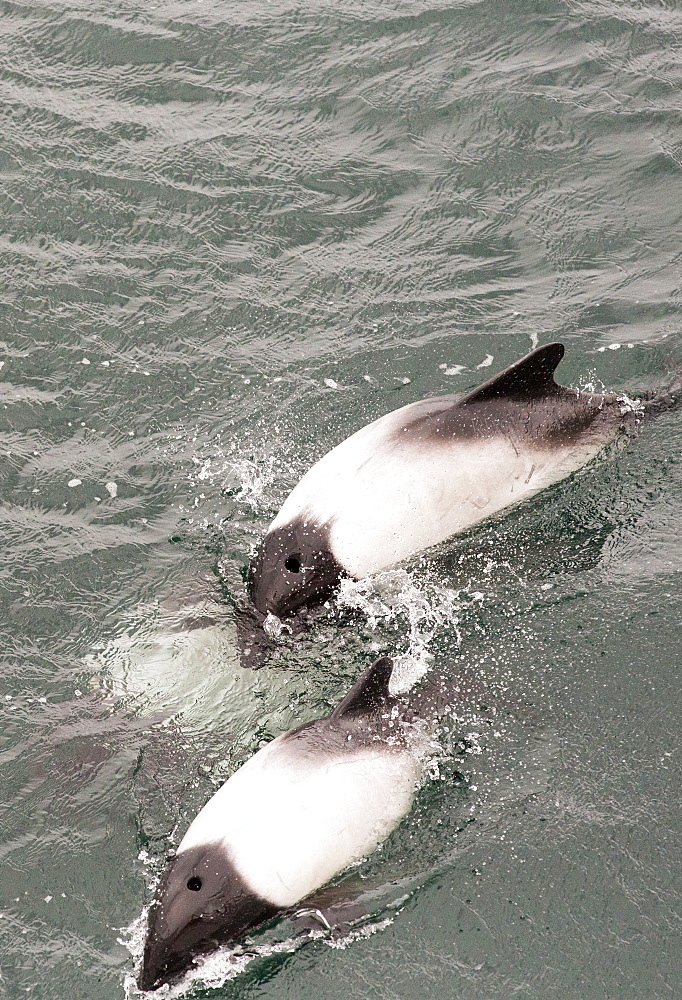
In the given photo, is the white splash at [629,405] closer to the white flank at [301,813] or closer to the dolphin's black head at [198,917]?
the white flank at [301,813]

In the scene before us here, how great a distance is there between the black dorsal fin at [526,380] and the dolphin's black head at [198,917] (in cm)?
359

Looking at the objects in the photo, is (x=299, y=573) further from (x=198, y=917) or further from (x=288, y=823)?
(x=198, y=917)

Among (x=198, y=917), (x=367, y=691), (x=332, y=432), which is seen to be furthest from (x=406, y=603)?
(x=198, y=917)

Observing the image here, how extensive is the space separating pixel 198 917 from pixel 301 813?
80 cm

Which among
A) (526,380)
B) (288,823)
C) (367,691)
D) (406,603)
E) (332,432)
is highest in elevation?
(526,380)

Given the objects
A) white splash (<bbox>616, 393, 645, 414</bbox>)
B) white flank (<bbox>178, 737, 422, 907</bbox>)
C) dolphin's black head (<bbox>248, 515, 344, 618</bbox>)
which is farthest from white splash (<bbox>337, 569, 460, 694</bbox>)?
white splash (<bbox>616, 393, 645, 414</bbox>)

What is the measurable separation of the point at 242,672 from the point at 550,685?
2069 mm

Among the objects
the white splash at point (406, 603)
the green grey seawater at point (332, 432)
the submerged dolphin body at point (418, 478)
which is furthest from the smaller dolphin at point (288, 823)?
the submerged dolphin body at point (418, 478)

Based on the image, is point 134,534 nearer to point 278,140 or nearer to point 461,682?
point 461,682

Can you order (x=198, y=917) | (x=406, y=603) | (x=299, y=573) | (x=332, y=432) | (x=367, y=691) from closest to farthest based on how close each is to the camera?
(x=198, y=917), (x=367, y=691), (x=299, y=573), (x=406, y=603), (x=332, y=432)

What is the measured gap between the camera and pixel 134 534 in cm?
852

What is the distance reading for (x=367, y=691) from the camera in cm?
701

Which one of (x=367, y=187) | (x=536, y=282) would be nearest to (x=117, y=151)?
(x=367, y=187)

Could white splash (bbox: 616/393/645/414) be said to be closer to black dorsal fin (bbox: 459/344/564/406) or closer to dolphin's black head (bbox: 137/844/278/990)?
black dorsal fin (bbox: 459/344/564/406)
